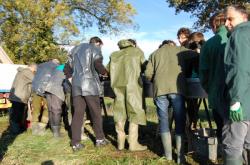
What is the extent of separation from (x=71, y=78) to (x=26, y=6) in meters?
21.5

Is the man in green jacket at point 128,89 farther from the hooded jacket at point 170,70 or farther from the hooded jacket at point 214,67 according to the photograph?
the hooded jacket at point 214,67

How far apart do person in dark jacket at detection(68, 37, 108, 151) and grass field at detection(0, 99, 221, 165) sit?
1.15ft

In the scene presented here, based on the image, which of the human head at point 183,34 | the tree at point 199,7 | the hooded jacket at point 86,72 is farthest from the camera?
the tree at point 199,7

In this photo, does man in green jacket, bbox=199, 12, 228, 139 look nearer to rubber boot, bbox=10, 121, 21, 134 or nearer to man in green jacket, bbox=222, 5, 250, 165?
man in green jacket, bbox=222, 5, 250, 165

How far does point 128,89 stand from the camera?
6781 millimetres

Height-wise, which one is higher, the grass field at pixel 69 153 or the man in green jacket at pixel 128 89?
the man in green jacket at pixel 128 89

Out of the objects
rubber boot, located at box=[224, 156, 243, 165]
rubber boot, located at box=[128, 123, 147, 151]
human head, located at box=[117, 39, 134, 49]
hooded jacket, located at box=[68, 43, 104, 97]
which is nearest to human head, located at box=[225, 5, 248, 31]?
rubber boot, located at box=[224, 156, 243, 165]

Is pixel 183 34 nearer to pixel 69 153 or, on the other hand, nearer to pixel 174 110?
pixel 174 110

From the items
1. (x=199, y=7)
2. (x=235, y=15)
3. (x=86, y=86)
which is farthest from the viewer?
(x=199, y=7)

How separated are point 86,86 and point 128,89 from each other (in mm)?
824

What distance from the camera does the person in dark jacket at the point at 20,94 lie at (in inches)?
401

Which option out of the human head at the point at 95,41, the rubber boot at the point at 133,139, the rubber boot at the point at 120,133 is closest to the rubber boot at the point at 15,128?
the human head at the point at 95,41

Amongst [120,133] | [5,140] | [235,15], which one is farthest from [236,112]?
[5,140]

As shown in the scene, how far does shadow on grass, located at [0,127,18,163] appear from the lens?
753cm
